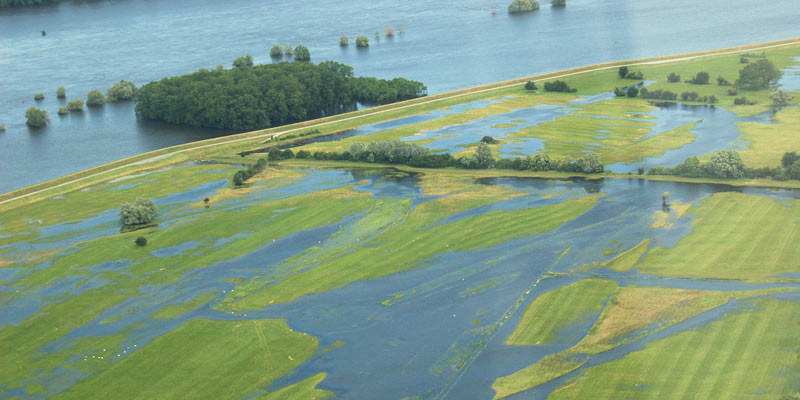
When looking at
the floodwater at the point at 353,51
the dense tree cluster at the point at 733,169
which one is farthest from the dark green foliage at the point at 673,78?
the dense tree cluster at the point at 733,169

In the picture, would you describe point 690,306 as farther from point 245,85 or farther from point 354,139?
point 245,85

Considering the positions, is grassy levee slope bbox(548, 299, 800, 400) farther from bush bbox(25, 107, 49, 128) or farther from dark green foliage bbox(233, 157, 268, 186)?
bush bbox(25, 107, 49, 128)

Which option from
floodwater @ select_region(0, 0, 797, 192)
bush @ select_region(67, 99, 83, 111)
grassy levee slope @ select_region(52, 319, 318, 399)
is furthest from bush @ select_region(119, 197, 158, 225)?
bush @ select_region(67, 99, 83, 111)

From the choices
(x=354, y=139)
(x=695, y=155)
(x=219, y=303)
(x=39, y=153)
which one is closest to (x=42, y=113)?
(x=39, y=153)

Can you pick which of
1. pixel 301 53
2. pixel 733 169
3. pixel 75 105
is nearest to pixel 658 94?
pixel 733 169

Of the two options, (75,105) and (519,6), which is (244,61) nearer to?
(75,105)

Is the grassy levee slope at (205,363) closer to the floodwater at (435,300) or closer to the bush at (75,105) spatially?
the floodwater at (435,300)
